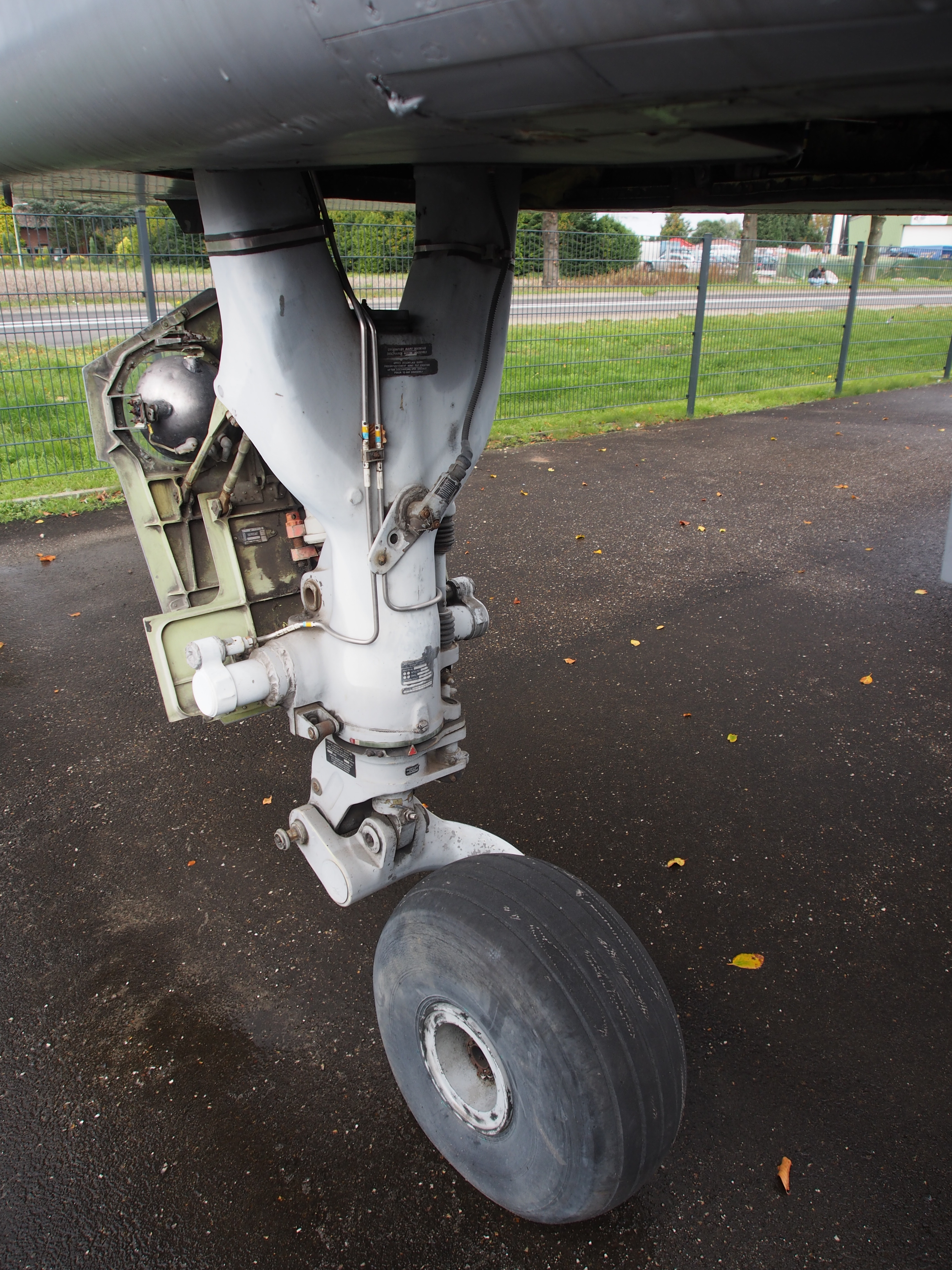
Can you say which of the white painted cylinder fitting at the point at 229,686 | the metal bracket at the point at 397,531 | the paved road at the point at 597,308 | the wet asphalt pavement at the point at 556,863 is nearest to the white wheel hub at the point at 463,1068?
the wet asphalt pavement at the point at 556,863

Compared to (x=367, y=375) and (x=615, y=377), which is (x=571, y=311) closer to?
(x=615, y=377)

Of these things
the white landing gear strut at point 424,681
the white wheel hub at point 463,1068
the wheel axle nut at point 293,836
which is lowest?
the white wheel hub at point 463,1068

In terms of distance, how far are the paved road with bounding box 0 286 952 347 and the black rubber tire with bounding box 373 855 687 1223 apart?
2.08 m

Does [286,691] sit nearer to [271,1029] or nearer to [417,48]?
[271,1029]

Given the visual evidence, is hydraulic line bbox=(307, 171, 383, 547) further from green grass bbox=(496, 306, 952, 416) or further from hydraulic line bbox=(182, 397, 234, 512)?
green grass bbox=(496, 306, 952, 416)

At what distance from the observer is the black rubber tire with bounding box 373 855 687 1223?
4.96 feet

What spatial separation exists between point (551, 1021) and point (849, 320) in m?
11.4

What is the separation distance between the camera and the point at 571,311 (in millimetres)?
8469

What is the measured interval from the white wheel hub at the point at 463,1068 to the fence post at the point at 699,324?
8.68m

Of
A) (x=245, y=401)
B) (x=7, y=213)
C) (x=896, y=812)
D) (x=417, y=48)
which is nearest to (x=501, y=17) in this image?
(x=417, y=48)

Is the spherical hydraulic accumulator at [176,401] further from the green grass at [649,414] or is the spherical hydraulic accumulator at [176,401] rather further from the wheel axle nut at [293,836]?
the green grass at [649,414]

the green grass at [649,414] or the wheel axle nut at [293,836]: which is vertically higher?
the wheel axle nut at [293,836]

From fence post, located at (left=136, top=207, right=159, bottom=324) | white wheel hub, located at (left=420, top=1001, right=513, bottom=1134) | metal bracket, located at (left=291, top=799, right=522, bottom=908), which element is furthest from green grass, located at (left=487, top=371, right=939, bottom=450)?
white wheel hub, located at (left=420, top=1001, right=513, bottom=1134)

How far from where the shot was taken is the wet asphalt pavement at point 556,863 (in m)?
1.88
